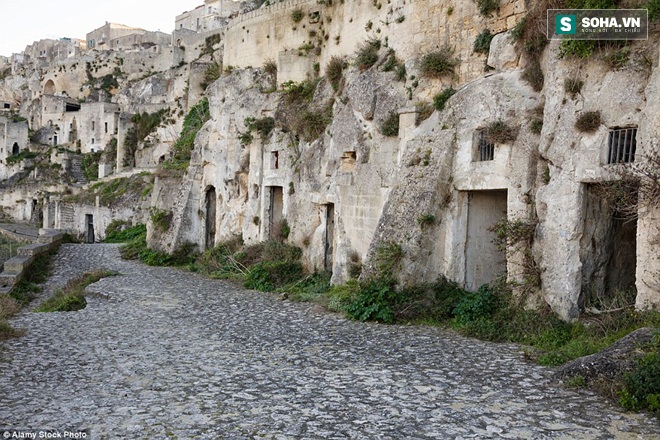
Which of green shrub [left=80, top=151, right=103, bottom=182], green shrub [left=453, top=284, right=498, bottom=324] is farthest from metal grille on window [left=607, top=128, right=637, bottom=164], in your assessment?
green shrub [left=80, top=151, right=103, bottom=182]

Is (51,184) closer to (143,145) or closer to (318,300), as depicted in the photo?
(143,145)

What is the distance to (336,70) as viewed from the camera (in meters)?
17.4

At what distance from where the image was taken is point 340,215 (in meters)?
15.7

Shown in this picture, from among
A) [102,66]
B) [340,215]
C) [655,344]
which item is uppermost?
[102,66]

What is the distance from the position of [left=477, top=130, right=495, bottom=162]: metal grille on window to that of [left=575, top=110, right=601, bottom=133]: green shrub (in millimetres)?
2011

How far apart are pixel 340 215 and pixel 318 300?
2.83 metres

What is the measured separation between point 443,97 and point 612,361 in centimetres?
730

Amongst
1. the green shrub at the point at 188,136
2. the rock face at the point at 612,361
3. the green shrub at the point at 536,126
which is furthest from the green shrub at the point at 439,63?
the green shrub at the point at 188,136

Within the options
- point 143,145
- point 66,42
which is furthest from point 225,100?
point 66,42

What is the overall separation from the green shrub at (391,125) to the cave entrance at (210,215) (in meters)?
11.4

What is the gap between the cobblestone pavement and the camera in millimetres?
5949

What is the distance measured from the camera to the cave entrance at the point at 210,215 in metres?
24.0

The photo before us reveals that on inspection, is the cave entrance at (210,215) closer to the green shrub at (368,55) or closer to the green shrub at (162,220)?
the green shrub at (162,220)

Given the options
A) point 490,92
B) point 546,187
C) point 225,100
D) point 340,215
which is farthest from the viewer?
point 225,100
